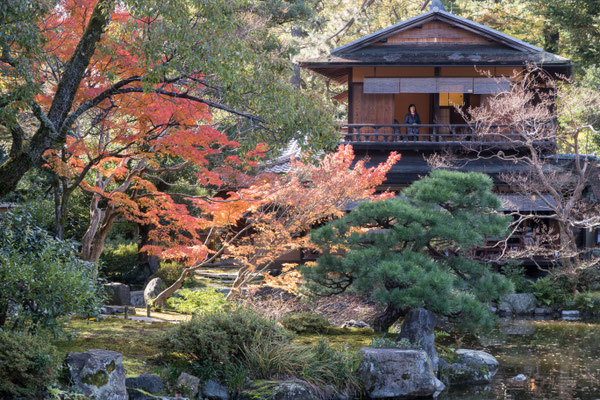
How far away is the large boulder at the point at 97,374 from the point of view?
723 cm

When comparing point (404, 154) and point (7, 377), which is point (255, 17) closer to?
point (404, 154)

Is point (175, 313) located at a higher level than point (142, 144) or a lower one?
lower

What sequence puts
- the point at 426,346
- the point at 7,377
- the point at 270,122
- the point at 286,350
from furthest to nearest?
the point at 426,346 → the point at 286,350 → the point at 270,122 → the point at 7,377

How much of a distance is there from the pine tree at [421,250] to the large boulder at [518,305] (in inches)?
244

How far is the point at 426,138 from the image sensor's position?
69.9ft

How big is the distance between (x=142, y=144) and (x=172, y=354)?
4.78m

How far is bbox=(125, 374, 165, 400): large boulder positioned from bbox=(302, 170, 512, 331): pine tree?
4.12 meters

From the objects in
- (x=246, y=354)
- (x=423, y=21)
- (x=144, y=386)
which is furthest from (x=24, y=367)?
(x=423, y=21)

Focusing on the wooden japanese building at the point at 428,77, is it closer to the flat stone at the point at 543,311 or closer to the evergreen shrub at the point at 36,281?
the flat stone at the point at 543,311

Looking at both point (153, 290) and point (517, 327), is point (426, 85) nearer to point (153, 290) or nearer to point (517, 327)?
point (517, 327)

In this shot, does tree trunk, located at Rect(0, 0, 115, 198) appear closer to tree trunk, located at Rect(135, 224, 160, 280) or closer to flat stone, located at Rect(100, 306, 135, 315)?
flat stone, located at Rect(100, 306, 135, 315)

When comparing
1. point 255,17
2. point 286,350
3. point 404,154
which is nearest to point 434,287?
point 286,350

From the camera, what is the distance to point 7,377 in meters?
6.44

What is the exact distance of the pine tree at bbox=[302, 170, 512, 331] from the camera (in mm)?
10711
